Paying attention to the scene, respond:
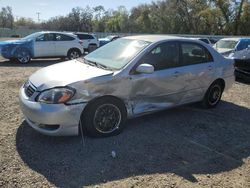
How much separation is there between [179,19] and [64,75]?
55448 millimetres

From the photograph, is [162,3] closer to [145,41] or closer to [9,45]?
[9,45]

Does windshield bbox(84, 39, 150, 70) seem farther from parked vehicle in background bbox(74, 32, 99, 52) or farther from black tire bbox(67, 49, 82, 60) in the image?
parked vehicle in background bbox(74, 32, 99, 52)

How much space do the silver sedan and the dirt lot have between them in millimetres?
316

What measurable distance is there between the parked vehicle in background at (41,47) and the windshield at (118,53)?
32.0 ft

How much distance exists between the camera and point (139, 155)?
486 centimetres

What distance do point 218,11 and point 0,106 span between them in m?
49.6

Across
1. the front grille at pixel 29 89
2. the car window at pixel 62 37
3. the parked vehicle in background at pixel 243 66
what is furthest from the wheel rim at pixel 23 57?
the front grille at pixel 29 89

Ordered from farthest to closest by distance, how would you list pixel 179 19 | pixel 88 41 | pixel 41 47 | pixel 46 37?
pixel 179 19
pixel 88 41
pixel 46 37
pixel 41 47

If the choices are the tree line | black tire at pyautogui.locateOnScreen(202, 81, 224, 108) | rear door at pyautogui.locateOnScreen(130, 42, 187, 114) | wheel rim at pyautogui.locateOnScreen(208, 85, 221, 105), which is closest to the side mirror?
rear door at pyautogui.locateOnScreen(130, 42, 187, 114)

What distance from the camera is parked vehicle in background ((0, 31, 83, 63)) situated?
15188mm

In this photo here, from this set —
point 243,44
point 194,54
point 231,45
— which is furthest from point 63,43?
point 194,54

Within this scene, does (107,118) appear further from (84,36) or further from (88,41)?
(84,36)

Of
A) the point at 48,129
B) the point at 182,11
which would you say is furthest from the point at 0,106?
the point at 182,11

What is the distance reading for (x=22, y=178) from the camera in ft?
13.5
